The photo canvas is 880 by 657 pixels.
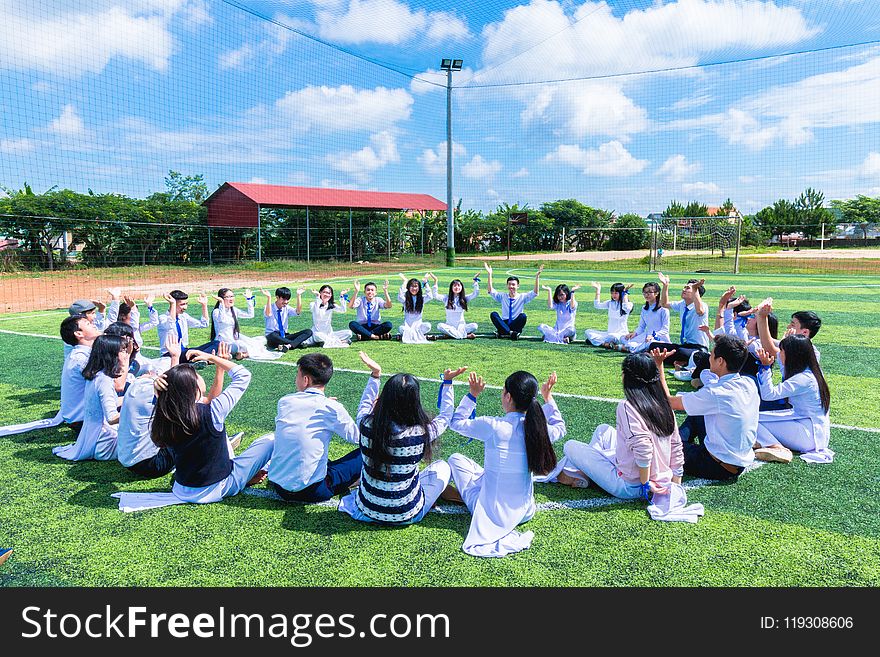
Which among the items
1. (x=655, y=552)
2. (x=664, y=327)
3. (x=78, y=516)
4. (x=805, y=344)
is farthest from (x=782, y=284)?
(x=78, y=516)

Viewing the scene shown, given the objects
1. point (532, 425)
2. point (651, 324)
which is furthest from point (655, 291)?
point (532, 425)

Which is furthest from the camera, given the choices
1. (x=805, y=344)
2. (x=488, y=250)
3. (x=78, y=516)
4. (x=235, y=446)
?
(x=488, y=250)

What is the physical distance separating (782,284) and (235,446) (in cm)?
2229

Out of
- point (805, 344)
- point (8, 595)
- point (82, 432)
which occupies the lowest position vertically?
point (8, 595)

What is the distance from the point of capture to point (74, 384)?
19.2 feet

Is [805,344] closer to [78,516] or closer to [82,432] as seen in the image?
[78,516]

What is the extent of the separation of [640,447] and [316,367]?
7.45 feet

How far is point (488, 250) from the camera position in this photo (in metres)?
47.8

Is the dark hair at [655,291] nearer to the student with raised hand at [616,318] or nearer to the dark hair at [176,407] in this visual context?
the student with raised hand at [616,318]

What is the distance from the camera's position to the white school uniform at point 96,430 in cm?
521

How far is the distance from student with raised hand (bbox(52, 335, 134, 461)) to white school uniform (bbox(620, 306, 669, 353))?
750 centimetres

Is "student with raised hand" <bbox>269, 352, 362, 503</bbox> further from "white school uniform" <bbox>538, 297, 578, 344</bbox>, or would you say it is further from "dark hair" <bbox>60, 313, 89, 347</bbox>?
"white school uniform" <bbox>538, 297, 578, 344</bbox>

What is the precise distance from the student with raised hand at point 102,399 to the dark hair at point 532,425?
11.0 feet

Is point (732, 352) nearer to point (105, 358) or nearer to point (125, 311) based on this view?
point (105, 358)
